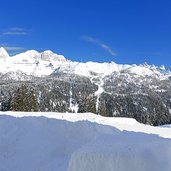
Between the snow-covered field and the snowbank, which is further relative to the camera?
the snow-covered field

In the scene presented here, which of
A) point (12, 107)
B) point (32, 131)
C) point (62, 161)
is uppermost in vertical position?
point (12, 107)

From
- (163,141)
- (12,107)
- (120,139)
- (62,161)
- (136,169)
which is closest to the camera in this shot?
(136,169)

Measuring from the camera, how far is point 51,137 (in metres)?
33.5

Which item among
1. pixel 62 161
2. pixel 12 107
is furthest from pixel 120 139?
pixel 12 107

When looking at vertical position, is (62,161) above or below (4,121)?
below

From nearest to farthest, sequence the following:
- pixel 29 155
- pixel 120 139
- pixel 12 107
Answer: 1. pixel 120 139
2. pixel 29 155
3. pixel 12 107

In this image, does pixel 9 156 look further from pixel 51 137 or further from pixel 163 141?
pixel 163 141

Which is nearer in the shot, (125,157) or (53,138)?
(125,157)

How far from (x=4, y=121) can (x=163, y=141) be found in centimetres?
2132

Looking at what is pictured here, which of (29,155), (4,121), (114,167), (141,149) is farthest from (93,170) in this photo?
(4,121)

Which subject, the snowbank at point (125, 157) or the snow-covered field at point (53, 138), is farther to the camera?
the snow-covered field at point (53, 138)

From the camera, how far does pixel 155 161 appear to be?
17703 millimetres

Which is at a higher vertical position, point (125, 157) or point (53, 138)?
point (53, 138)

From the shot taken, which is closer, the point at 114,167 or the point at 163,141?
the point at 114,167
